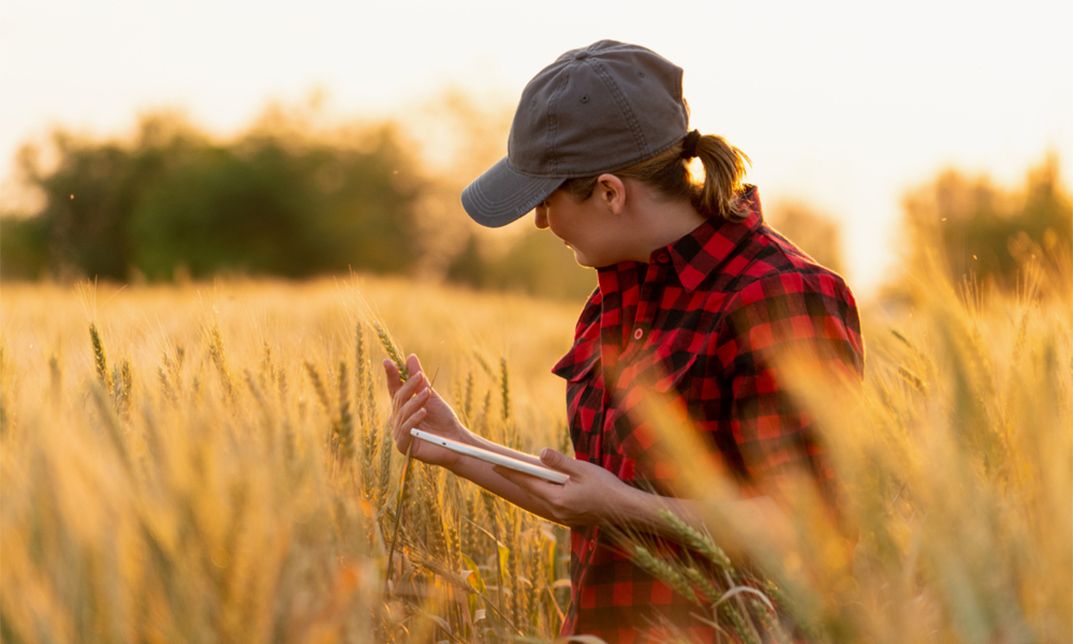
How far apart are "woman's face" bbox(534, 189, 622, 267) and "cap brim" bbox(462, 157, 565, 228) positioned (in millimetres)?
29

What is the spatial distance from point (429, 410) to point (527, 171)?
1.53 feet

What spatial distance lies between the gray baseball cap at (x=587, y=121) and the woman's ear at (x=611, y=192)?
0.9 inches

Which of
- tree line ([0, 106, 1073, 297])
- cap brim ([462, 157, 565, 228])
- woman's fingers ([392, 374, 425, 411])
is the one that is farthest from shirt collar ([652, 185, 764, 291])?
tree line ([0, 106, 1073, 297])

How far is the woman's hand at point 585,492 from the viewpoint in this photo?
1585 mm

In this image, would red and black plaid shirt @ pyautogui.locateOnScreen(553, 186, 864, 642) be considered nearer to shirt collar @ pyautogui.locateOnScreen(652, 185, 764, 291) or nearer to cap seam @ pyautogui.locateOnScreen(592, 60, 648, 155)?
shirt collar @ pyautogui.locateOnScreen(652, 185, 764, 291)

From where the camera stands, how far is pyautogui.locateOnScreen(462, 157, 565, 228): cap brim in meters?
1.88

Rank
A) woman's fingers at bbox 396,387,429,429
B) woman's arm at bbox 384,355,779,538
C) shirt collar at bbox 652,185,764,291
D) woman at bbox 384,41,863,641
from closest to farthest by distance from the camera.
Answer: woman's arm at bbox 384,355,779,538
woman at bbox 384,41,863,641
shirt collar at bbox 652,185,764,291
woman's fingers at bbox 396,387,429,429

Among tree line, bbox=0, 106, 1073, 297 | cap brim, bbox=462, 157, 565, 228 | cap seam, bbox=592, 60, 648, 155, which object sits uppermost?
cap seam, bbox=592, 60, 648, 155

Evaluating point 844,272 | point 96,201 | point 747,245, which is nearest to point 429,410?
point 747,245

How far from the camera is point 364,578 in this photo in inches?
41.6

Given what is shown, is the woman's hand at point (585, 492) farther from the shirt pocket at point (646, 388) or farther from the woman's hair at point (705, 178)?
the woman's hair at point (705, 178)

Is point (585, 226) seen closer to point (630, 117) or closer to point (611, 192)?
point (611, 192)

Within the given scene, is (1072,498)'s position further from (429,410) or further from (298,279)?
(298,279)

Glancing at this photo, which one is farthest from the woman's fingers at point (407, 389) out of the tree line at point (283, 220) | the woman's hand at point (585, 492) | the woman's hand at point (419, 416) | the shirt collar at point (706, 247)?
the tree line at point (283, 220)
